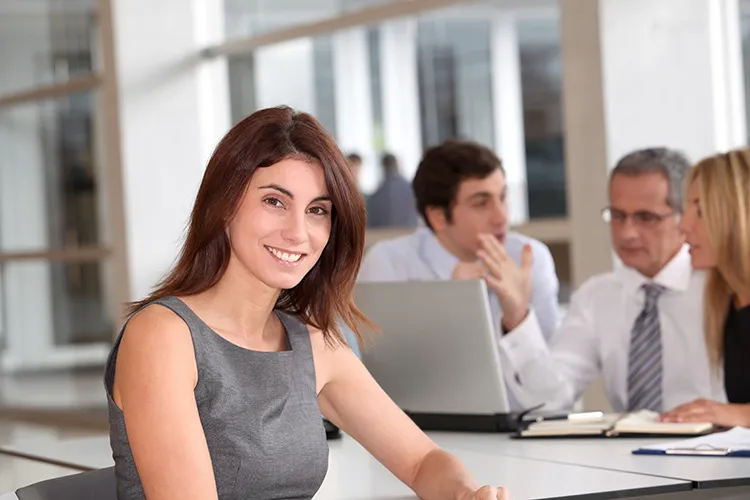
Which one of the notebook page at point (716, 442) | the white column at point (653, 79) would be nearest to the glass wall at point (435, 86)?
the white column at point (653, 79)

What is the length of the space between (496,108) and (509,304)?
10.4 ft

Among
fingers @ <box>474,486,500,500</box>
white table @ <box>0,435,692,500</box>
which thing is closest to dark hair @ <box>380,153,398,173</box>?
white table @ <box>0,435,692,500</box>

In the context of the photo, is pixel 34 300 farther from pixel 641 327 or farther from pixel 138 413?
pixel 138 413

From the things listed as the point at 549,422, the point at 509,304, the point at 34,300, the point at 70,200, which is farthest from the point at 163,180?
the point at 549,422

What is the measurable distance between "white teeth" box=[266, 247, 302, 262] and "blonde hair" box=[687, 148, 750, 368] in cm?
131

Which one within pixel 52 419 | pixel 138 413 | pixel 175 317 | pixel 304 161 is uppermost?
pixel 304 161

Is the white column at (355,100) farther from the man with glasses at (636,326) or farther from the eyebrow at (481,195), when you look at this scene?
the man with glasses at (636,326)

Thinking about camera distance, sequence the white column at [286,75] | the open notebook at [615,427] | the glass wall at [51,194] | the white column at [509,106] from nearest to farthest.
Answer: the open notebook at [615,427], the white column at [509,106], the white column at [286,75], the glass wall at [51,194]

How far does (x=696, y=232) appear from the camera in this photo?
9.86ft

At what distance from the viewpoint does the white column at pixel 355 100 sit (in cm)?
686

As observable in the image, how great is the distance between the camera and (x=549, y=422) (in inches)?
112

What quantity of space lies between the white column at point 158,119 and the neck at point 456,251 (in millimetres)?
2681

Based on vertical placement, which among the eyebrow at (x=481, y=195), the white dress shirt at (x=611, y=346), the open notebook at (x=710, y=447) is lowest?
the open notebook at (x=710, y=447)

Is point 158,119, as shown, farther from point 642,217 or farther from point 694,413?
point 694,413
